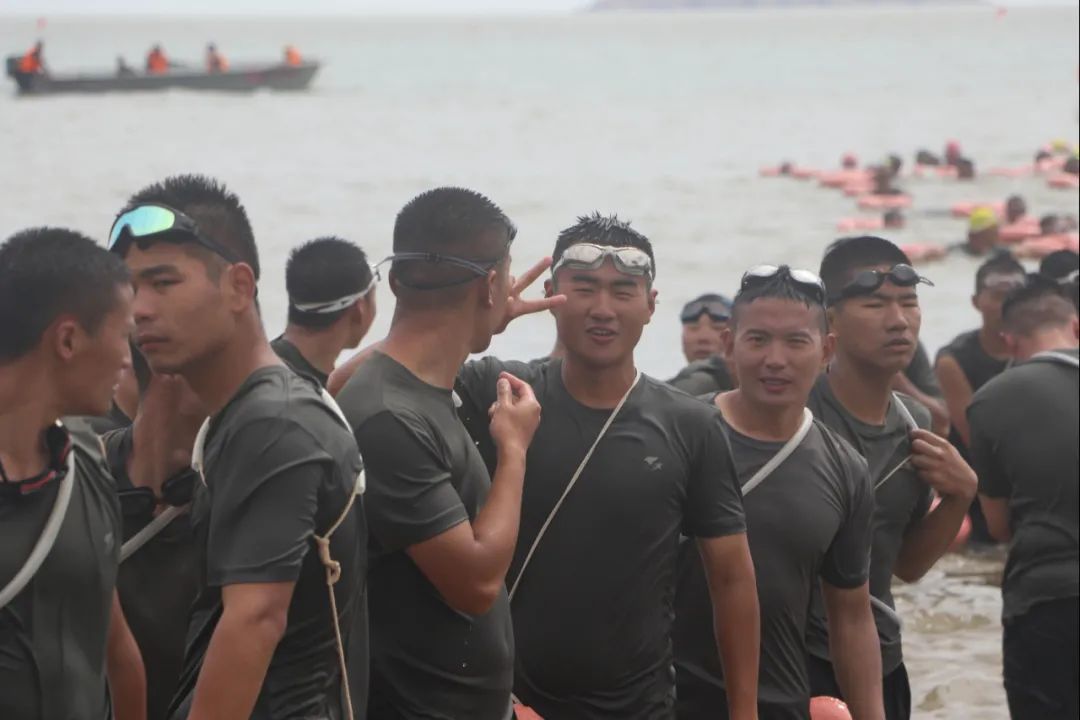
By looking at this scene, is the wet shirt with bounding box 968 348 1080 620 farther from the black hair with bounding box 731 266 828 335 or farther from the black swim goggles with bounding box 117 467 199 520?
the black swim goggles with bounding box 117 467 199 520

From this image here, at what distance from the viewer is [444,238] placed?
14.6ft

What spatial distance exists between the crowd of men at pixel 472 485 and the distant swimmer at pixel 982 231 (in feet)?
54.3

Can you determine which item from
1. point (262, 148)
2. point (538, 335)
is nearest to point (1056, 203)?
point (538, 335)

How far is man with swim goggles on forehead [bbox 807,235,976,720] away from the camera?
5906mm

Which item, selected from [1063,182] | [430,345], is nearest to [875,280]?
[430,345]

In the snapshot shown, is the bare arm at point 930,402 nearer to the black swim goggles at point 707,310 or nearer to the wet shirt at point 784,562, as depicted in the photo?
the black swim goggles at point 707,310

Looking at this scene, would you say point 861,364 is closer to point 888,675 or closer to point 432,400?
point 888,675

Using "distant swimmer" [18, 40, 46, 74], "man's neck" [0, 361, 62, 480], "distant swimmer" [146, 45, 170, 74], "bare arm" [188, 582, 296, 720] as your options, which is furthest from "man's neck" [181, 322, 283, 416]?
"distant swimmer" [146, 45, 170, 74]

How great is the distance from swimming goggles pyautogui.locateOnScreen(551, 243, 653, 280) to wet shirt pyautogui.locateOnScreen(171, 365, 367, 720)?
1631mm

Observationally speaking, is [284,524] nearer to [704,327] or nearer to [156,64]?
[704,327]

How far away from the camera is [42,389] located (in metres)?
3.74

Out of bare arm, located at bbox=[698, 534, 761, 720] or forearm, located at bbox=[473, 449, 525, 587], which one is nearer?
forearm, located at bbox=[473, 449, 525, 587]

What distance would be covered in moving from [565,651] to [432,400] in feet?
3.57

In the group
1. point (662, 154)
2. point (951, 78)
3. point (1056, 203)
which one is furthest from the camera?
point (951, 78)
